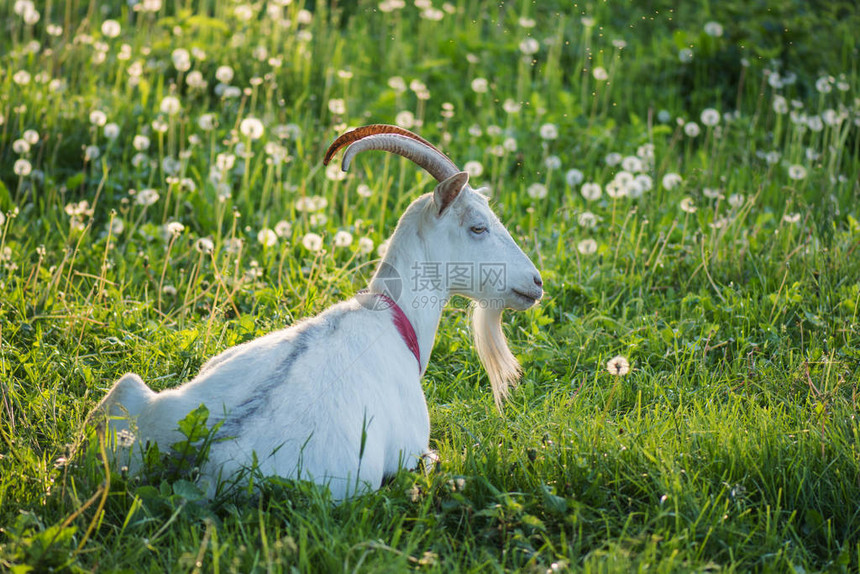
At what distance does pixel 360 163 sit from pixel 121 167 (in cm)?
163

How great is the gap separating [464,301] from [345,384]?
7.01ft

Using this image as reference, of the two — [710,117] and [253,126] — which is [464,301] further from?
[710,117]

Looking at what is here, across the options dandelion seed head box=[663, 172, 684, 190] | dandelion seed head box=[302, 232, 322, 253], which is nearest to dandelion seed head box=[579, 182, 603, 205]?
dandelion seed head box=[663, 172, 684, 190]

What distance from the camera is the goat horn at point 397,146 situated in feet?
11.1

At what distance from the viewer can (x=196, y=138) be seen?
233 inches

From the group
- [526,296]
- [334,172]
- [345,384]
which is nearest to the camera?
[345,384]

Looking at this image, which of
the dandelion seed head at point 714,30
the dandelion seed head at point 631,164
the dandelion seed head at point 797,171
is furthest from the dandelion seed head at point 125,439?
the dandelion seed head at point 714,30

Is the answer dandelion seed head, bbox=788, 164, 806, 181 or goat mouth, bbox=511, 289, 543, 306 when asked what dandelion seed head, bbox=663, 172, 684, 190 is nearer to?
dandelion seed head, bbox=788, 164, 806, 181

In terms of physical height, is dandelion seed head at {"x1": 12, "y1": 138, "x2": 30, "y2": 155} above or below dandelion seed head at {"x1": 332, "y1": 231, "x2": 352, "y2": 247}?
above

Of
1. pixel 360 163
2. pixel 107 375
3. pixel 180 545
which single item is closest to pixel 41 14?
pixel 360 163

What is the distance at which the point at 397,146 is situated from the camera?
11.2 ft

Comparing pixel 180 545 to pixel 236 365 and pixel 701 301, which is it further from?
pixel 701 301

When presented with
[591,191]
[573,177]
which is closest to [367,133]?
[591,191]

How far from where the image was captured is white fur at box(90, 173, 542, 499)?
9.47 feet
